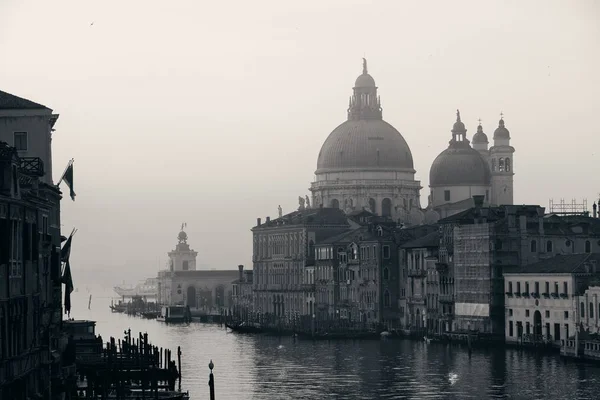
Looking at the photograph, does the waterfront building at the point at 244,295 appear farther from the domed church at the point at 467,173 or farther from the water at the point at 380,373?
the water at the point at 380,373

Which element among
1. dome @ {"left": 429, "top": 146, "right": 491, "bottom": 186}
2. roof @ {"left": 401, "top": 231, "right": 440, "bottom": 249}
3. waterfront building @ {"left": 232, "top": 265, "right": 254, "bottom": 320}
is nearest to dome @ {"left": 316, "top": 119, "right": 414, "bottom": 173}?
dome @ {"left": 429, "top": 146, "right": 491, "bottom": 186}

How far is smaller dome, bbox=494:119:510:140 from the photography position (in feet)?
553

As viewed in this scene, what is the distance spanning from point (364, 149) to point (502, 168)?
14.1 metres

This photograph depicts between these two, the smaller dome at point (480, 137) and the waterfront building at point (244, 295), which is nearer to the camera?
the waterfront building at point (244, 295)

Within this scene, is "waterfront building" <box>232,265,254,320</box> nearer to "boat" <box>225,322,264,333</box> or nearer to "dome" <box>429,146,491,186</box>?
"boat" <box>225,322,264,333</box>

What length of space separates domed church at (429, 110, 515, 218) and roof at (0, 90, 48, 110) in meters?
116

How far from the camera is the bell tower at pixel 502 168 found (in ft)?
558

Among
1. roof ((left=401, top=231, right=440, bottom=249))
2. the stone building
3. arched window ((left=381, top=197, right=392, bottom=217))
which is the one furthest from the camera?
arched window ((left=381, top=197, right=392, bottom=217))

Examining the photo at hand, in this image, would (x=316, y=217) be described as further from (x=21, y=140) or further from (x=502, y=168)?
(x=21, y=140)

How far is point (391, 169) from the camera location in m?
175

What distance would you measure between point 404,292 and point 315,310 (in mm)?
20637

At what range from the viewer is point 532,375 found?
7744 centimetres

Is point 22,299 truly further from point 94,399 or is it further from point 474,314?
point 474,314

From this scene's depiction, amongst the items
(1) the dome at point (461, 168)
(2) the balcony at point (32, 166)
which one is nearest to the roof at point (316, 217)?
(1) the dome at point (461, 168)
